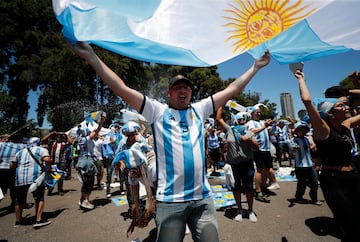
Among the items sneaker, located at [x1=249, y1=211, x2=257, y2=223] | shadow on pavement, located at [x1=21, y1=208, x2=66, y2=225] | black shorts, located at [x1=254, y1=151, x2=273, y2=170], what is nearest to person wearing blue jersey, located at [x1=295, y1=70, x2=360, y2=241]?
sneaker, located at [x1=249, y1=211, x2=257, y2=223]

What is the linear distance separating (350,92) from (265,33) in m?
1.67

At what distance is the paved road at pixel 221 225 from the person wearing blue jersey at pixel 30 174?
0.33 metres

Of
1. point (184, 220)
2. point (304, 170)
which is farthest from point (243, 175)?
point (184, 220)

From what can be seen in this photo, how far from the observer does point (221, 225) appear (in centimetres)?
397

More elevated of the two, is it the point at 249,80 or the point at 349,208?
the point at 249,80

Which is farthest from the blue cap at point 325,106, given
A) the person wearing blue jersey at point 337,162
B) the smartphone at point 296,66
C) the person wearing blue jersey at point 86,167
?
the person wearing blue jersey at point 86,167

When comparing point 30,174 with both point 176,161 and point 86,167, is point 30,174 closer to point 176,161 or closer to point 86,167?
point 86,167

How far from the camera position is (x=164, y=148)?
1791 mm

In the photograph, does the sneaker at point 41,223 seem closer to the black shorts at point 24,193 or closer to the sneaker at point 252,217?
the black shorts at point 24,193

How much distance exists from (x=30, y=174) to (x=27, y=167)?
17cm

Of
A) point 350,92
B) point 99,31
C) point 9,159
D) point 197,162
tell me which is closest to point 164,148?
point 197,162

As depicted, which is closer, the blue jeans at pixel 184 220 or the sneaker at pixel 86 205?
the blue jeans at pixel 184 220

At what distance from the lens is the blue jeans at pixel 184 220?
1671 millimetres

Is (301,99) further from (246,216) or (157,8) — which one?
(246,216)
